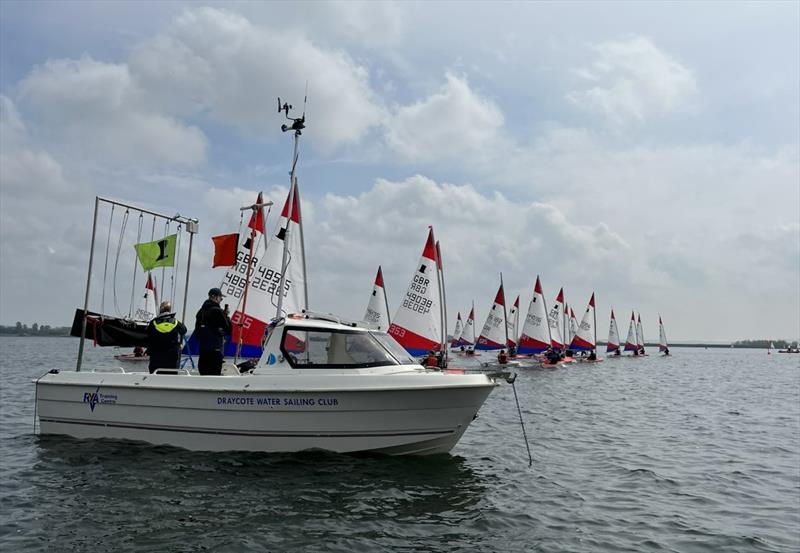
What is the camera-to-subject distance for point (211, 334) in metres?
10.7

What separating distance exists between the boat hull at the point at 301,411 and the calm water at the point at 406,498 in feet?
1.00

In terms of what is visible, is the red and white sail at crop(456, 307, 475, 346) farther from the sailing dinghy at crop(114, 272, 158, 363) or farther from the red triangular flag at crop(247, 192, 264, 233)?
the red triangular flag at crop(247, 192, 264, 233)

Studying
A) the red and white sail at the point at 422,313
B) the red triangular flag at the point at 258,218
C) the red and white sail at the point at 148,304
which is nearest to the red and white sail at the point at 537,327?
the red and white sail at the point at 422,313

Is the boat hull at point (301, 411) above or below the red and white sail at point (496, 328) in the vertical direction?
below

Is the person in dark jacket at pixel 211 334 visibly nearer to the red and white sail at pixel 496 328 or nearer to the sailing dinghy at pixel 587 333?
the red and white sail at pixel 496 328

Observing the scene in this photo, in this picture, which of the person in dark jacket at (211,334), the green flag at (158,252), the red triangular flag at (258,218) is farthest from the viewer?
the red triangular flag at (258,218)

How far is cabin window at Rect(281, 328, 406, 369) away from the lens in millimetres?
9852

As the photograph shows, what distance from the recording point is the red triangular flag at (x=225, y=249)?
543 inches

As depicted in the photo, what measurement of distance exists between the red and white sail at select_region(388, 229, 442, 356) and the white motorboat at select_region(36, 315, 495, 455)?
1635 cm

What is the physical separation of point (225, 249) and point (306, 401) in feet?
19.5

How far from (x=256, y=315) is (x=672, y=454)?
36.0 ft

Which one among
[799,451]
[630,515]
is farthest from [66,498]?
[799,451]

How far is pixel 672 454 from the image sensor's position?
1248 centimetres

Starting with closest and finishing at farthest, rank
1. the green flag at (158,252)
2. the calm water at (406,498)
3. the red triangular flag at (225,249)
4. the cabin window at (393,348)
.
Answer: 1. the calm water at (406,498)
2. the cabin window at (393,348)
3. the green flag at (158,252)
4. the red triangular flag at (225,249)
